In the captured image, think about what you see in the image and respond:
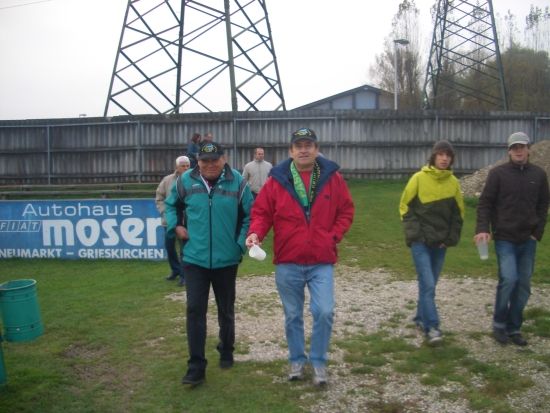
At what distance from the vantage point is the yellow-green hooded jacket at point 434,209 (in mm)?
5789

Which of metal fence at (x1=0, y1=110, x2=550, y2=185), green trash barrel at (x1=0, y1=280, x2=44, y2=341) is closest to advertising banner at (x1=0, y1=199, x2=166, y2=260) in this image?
green trash barrel at (x1=0, y1=280, x2=44, y2=341)

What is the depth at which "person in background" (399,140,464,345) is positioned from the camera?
5781mm

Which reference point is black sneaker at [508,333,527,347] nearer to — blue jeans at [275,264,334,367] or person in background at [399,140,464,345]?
person in background at [399,140,464,345]

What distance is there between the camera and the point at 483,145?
20062 mm

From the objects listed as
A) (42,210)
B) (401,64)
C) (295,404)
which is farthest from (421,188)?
(401,64)

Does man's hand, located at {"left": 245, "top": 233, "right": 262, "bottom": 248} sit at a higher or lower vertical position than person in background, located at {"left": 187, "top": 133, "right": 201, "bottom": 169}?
lower

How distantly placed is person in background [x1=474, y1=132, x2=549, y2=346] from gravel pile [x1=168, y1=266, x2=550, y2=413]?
49 centimetres

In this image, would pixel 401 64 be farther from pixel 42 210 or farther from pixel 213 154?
pixel 213 154

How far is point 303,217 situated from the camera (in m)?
4.68

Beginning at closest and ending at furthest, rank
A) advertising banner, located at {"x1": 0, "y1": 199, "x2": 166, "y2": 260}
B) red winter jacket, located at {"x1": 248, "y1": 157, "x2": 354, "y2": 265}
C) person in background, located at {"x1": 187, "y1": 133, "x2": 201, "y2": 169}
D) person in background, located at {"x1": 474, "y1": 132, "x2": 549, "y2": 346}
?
red winter jacket, located at {"x1": 248, "y1": 157, "x2": 354, "y2": 265}, person in background, located at {"x1": 474, "y1": 132, "x2": 549, "y2": 346}, advertising banner, located at {"x1": 0, "y1": 199, "x2": 166, "y2": 260}, person in background, located at {"x1": 187, "y1": 133, "x2": 201, "y2": 169}

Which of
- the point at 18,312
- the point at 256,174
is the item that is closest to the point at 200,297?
the point at 18,312

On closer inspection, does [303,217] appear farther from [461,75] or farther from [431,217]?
[461,75]

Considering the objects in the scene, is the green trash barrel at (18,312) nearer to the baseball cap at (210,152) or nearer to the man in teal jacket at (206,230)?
the man in teal jacket at (206,230)

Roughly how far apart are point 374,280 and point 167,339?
3854 mm
